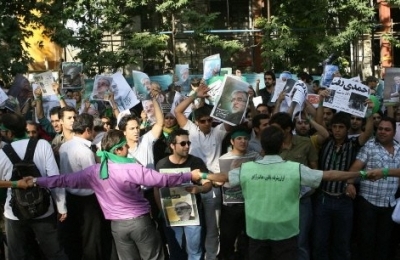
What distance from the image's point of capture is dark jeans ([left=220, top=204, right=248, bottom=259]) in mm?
7207

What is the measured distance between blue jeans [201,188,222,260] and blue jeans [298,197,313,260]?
1.05 metres

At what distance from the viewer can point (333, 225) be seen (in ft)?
23.0

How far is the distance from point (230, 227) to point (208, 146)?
103 centimetres

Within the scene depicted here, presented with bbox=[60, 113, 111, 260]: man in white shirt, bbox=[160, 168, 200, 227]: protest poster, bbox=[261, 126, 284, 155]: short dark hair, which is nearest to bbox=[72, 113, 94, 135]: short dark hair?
bbox=[60, 113, 111, 260]: man in white shirt

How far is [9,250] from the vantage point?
6.59m

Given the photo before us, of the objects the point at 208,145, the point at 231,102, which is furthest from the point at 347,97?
the point at 208,145

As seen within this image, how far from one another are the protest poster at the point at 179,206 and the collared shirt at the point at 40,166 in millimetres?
1084

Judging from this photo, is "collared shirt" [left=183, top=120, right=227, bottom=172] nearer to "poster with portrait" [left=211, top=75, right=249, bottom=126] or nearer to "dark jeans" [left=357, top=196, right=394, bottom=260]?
"poster with portrait" [left=211, top=75, right=249, bottom=126]

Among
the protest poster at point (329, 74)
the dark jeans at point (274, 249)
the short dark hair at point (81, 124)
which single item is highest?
the protest poster at point (329, 74)

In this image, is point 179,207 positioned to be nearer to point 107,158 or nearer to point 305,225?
point 107,158

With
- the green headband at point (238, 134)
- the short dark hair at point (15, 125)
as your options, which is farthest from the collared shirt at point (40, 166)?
the green headband at point (238, 134)

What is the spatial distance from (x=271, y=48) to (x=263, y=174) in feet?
45.3

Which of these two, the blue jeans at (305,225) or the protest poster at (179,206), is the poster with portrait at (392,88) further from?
the protest poster at (179,206)

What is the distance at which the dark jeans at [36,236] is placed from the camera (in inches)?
255
